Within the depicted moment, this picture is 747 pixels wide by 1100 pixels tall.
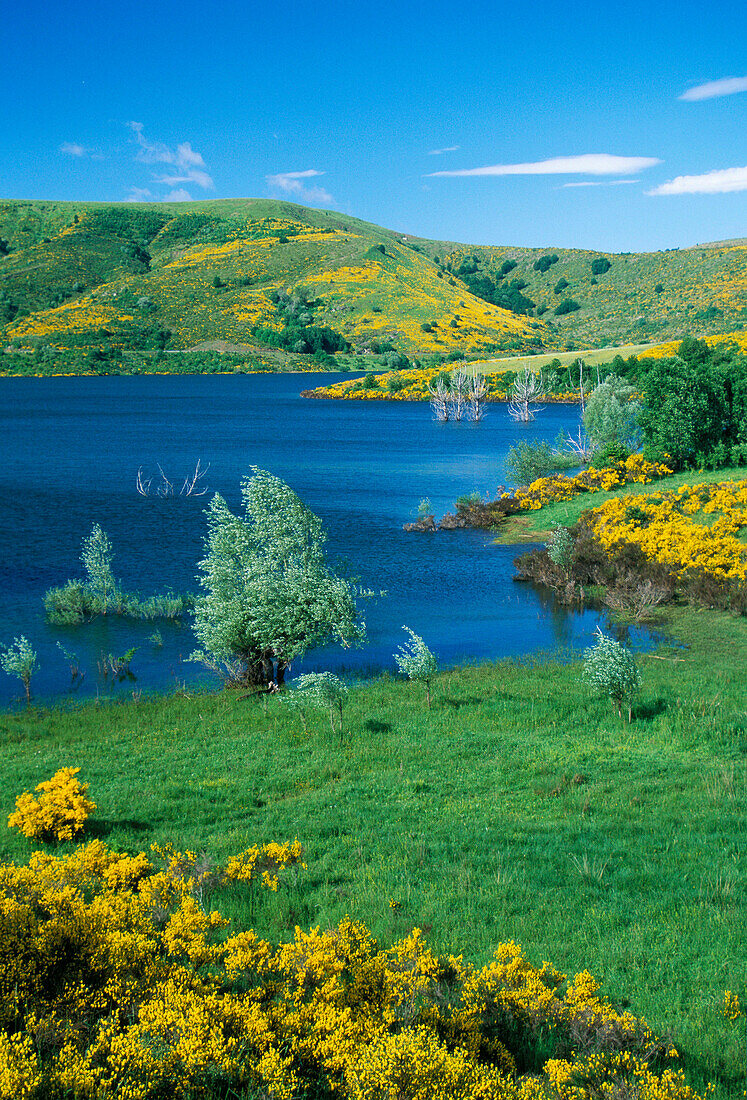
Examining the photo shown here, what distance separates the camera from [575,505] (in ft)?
149

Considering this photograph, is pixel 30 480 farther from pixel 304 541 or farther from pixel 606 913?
pixel 606 913

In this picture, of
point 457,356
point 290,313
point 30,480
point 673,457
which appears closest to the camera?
point 673,457

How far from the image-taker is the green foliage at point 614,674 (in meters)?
17.1

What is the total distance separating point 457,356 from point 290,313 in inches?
1707

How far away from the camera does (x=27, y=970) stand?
6.51 m

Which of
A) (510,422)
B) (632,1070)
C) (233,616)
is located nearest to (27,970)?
(632,1070)

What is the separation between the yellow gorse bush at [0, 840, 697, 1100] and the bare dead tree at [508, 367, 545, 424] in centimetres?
8913

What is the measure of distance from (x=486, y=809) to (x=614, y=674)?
241 inches

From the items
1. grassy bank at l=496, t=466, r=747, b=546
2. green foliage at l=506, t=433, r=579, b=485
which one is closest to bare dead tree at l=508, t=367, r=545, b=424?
green foliage at l=506, t=433, r=579, b=485

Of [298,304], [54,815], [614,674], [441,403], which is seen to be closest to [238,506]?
[614,674]

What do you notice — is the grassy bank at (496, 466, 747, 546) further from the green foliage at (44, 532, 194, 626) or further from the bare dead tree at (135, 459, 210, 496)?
the bare dead tree at (135, 459, 210, 496)

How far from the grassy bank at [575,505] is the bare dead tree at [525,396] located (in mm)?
48274

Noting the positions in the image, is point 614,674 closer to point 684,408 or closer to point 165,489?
point 684,408

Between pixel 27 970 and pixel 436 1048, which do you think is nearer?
pixel 436 1048
